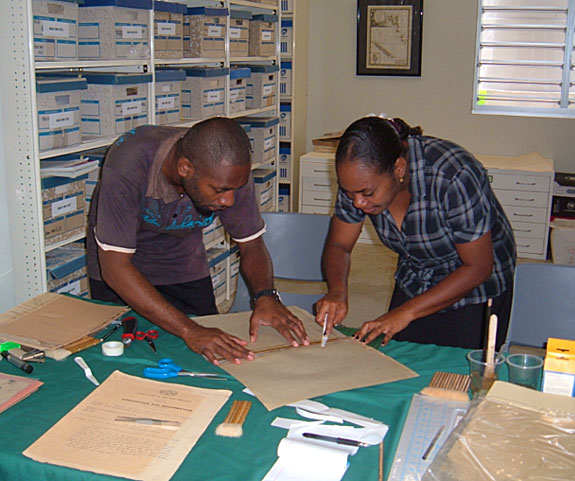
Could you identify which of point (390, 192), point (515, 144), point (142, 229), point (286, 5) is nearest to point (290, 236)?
point (142, 229)

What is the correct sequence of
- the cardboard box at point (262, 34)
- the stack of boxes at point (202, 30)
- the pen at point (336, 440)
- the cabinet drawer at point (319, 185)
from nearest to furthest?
1. the pen at point (336, 440)
2. the stack of boxes at point (202, 30)
3. the cardboard box at point (262, 34)
4. the cabinet drawer at point (319, 185)

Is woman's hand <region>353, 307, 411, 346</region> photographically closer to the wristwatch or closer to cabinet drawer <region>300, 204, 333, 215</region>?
the wristwatch

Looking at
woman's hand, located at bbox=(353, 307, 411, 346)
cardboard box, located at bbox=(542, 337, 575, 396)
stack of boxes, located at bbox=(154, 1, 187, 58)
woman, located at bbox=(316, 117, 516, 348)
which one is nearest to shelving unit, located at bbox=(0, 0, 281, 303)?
stack of boxes, located at bbox=(154, 1, 187, 58)

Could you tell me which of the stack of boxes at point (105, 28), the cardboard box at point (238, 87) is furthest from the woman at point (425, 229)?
the cardboard box at point (238, 87)

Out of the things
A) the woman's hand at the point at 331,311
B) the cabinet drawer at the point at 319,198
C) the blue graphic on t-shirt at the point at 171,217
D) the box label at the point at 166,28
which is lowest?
the cabinet drawer at the point at 319,198

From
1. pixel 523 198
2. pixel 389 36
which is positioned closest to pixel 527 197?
pixel 523 198

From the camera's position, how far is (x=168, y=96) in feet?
11.2

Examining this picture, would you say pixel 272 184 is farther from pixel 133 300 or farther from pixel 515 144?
pixel 133 300

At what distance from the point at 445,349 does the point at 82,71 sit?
2.20 meters

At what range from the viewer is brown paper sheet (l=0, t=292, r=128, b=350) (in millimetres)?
1805

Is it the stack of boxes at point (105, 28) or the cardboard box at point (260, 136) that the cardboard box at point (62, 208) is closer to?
the stack of boxes at point (105, 28)

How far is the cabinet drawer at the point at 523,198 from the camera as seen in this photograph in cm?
485

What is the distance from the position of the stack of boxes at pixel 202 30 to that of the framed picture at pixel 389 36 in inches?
78.3

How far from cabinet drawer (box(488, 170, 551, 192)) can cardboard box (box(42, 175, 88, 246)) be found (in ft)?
10.2
